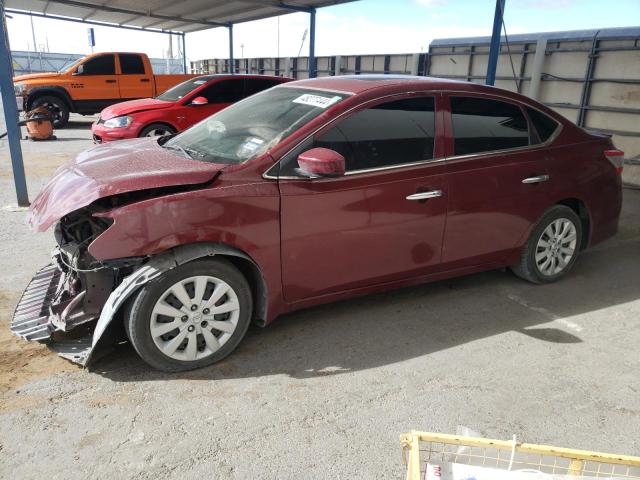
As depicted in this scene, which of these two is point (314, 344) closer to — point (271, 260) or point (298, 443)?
point (271, 260)

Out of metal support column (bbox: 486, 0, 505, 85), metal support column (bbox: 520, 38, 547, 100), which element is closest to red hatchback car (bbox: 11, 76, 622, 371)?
metal support column (bbox: 486, 0, 505, 85)

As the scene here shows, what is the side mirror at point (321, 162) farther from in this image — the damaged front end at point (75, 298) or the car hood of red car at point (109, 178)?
the damaged front end at point (75, 298)

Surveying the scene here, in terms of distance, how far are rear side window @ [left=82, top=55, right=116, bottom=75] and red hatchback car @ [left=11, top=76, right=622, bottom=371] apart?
39.0 feet

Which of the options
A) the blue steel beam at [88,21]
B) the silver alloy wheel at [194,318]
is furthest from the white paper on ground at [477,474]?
the blue steel beam at [88,21]

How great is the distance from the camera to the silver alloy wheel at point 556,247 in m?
4.43

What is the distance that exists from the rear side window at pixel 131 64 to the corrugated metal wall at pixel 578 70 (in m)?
7.78

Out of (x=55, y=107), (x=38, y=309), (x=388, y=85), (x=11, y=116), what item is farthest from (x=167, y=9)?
(x=38, y=309)

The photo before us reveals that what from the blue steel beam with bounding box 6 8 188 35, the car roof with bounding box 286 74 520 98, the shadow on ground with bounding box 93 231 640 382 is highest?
the blue steel beam with bounding box 6 8 188 35

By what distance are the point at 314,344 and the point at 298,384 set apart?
0.47m

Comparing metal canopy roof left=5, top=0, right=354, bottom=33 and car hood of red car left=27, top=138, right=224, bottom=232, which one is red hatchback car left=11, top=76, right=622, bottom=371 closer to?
car hood of red car left=27, top=138, right=224, bottom=232

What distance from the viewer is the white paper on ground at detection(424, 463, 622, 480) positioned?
1.63m

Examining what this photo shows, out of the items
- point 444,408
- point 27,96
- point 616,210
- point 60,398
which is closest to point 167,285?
point 60,398

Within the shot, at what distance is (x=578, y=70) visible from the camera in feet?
30.9

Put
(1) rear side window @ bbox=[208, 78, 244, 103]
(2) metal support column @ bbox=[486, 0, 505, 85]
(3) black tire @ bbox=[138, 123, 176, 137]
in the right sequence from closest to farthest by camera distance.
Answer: (2) metal support column @ bbox=[486, 0, 505, 85] < (3) black tire @ bbox=[138, 123, 176, 137] < (1) rear side window @ bbox=[208, 78, 244, 103]
